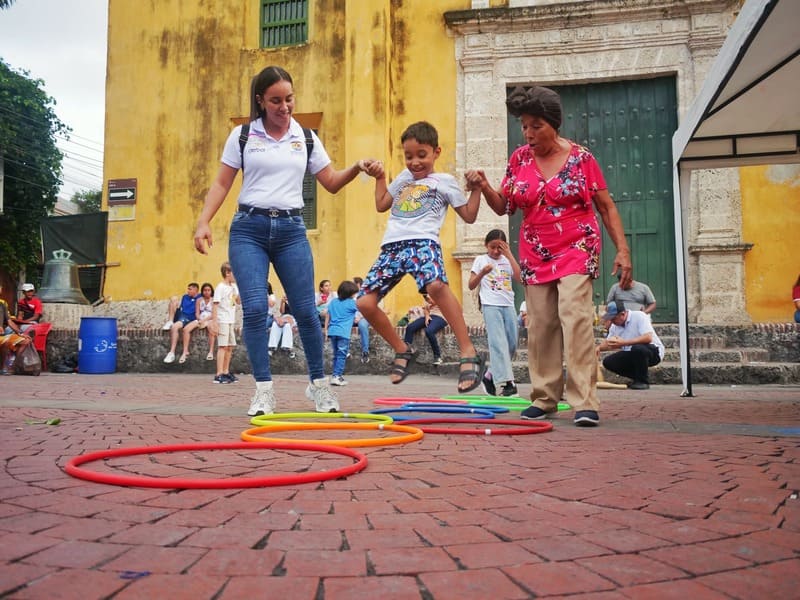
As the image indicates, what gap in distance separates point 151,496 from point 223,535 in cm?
57

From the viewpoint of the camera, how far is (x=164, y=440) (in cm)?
361

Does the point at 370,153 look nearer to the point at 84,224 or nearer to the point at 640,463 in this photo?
the point at 84,224

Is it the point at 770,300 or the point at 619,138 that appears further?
the point at 619,138

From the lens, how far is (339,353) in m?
10.3

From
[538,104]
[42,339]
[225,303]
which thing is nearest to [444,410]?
[538,104]

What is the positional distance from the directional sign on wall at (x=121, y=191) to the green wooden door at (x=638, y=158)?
8.26 m

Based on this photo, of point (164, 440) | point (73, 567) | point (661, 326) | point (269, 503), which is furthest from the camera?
point (661, 326)

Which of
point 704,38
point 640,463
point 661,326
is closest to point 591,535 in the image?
point 640,463

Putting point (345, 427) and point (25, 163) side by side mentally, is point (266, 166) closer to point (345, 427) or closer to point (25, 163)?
point (345, 427)

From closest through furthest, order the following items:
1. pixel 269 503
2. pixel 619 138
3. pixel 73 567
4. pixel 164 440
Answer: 1. pixel 73 567
2. pixel 269 503
3. pixel 164 440
4. pixel 619 138

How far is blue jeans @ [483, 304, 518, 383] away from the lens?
22.6 feet

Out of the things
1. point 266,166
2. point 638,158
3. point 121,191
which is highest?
point 638,158

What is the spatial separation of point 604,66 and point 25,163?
2358 centimetres

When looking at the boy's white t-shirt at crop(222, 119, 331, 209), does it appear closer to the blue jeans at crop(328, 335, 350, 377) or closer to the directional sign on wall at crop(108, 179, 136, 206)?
the blue jeans at crop(328, 335, 350, 377)
